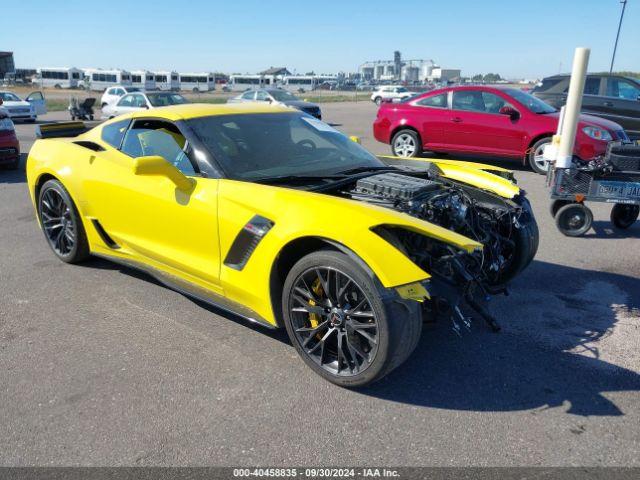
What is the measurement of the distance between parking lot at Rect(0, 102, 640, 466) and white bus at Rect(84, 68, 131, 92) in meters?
56.9

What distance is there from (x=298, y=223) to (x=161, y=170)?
106cm

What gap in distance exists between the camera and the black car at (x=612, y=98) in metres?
12.2

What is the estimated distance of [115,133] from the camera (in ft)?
14.6

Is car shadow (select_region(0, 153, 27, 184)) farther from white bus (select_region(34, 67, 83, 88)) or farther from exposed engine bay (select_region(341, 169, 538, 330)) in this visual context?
white bus (select_region(34, 67, 83, 88))

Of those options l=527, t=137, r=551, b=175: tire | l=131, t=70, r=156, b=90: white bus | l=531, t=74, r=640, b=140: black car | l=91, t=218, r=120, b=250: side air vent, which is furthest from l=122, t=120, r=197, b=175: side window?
l=131, t=70, r=156, b=90: white bus

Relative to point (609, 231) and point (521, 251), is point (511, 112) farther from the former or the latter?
point (521, 251)

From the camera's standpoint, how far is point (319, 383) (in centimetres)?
305

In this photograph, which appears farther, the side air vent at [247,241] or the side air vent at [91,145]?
the side air vent at [91,145]

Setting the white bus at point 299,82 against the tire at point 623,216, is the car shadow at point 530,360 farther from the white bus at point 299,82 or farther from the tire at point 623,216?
the white bus at point 299,82

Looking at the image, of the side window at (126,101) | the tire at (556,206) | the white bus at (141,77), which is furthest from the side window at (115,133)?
the white bus at (141,77)

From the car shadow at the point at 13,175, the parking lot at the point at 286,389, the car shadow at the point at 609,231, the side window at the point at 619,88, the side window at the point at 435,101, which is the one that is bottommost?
the car shadow at the point at 13,175

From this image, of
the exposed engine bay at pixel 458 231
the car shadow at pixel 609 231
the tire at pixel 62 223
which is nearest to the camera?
the exposed engine bay at pixel 458 231

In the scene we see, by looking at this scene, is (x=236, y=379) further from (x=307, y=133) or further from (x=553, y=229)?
(x=553, y=229)

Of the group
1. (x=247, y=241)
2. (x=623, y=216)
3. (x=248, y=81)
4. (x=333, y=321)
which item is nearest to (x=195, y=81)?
(x=248, y=81)
